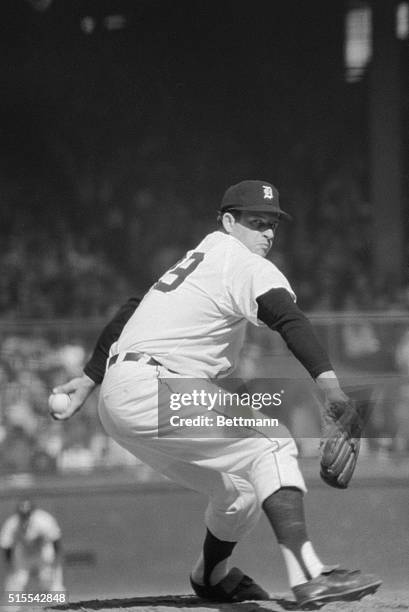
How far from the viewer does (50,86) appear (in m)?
9.92

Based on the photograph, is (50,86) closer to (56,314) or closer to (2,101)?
(2,101)

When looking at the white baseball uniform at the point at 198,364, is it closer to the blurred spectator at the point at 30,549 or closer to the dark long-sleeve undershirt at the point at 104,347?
the dark long-sleeve undershirt at the point at 104,347

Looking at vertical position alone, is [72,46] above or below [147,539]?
above

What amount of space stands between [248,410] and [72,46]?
747 cm

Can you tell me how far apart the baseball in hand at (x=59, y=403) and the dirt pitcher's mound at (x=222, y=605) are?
0.61 metres

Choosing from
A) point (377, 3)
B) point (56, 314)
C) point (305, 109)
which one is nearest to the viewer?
point (56, 314)

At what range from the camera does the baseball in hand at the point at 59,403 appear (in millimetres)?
3354

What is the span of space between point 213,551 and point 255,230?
1019 millimetres

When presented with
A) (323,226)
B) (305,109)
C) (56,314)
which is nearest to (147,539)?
(56,314)

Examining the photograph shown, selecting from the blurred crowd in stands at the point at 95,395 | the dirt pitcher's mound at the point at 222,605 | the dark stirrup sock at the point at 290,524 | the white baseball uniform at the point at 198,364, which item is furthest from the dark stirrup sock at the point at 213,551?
the blurred crowd in stands at the point at 95,395

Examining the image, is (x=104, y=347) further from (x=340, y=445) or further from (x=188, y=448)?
(x=340, y=445)

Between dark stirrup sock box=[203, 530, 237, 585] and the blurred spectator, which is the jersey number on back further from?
the blurred spectator

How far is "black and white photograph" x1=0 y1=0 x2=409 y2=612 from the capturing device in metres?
3.03

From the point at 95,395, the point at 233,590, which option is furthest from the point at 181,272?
the point at 95,395
